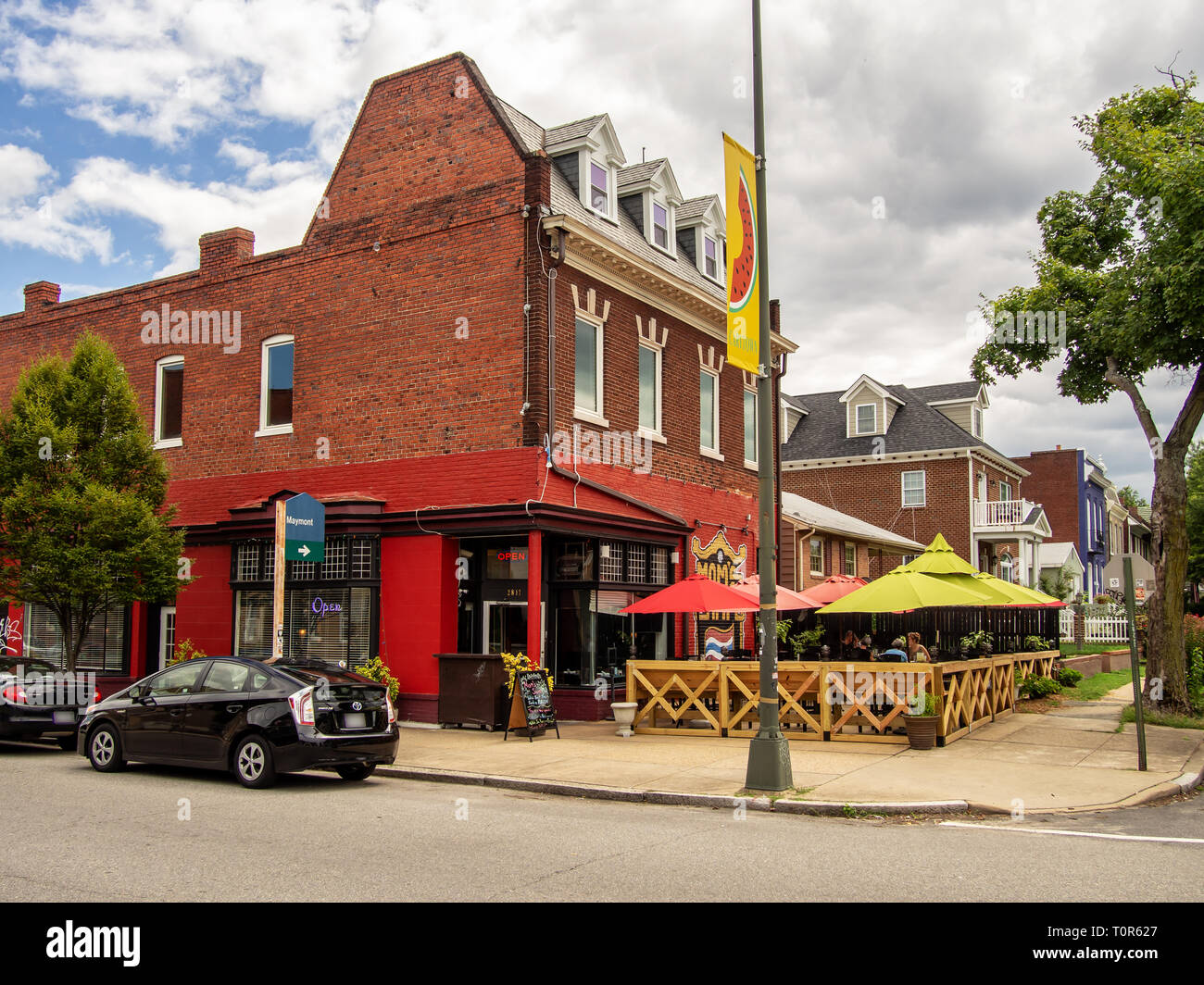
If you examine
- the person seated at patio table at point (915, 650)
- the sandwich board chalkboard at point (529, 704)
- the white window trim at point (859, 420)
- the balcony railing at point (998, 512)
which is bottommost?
the sandwich board chalkboard at point (529, 704)

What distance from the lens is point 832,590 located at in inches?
811

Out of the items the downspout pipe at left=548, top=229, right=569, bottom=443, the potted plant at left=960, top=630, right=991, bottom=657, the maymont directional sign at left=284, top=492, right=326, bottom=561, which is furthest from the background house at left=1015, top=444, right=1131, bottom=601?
the maymont directional sign at left=284, top=492, right=326, bottom=561

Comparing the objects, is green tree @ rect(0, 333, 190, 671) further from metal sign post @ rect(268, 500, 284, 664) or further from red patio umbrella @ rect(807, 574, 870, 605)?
red patio umbrella @ rect(807, 574, 870, 605)

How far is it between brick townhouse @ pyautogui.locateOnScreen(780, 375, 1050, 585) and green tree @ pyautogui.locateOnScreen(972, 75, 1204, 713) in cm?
1930

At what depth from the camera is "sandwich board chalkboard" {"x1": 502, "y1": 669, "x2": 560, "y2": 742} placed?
15.1 meters

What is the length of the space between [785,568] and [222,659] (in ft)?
59.1

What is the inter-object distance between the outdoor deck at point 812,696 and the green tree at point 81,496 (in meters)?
8.71

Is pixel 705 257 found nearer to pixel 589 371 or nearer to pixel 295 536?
pixel 589 371

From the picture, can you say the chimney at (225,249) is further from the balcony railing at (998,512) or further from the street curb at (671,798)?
the balcony railing at (998,512)

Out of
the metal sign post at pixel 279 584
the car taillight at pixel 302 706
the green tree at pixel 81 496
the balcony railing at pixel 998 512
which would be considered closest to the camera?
the car taillight at pixel 302 706

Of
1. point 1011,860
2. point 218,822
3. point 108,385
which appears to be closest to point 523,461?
point 108,385

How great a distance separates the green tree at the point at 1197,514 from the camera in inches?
2208

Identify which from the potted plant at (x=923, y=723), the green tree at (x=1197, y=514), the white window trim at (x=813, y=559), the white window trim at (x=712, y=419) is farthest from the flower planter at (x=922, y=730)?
the green tree at (x=1197, y=514)

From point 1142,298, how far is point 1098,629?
91.6 feet
